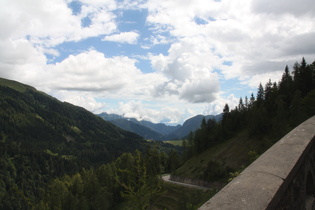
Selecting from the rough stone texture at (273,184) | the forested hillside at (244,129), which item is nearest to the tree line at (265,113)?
the forested hillside at (244,129)

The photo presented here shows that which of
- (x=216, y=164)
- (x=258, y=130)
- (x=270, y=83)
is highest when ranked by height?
(x=270, y=83)

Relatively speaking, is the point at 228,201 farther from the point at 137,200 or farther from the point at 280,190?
the point at 137,200

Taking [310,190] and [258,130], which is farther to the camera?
[258,130]

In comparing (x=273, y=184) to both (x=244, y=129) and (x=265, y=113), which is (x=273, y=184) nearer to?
(x=265, y=113)

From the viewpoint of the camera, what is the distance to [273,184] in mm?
4102

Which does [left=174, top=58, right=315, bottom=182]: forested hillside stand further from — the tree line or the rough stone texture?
the rough stone texture

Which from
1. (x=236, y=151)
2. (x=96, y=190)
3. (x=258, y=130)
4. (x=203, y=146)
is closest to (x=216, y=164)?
(x=236, y=151)

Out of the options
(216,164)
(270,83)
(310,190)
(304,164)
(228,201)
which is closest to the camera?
(228,201)

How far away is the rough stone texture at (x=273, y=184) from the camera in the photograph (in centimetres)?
363

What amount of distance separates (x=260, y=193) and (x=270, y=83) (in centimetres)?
11632

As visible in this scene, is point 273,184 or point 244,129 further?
point 244,129

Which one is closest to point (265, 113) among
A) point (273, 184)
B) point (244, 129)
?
point (244, 129)

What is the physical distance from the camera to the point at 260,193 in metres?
3.81

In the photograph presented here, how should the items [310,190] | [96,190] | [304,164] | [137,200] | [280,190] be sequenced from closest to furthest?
1. [280,190]
2. [304,164]
3. [310,190]
4. [137,200]
5. [96,190]
